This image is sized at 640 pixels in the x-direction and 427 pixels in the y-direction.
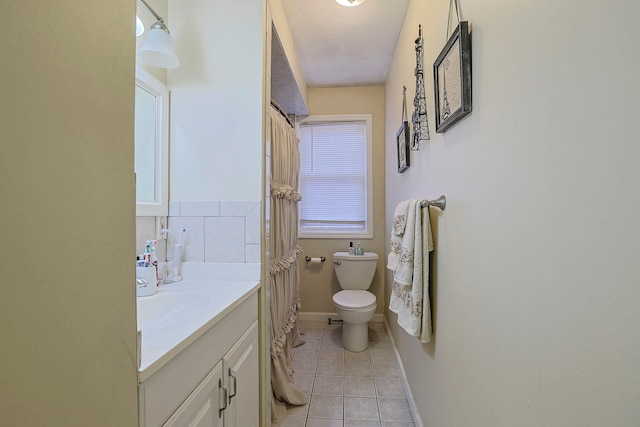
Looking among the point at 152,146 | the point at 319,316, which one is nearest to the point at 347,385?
the point at 319,316

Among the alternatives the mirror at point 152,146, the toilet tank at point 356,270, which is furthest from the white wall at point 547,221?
the toilet tank at point 356,270

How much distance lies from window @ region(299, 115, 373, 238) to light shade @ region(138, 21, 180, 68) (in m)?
1.92

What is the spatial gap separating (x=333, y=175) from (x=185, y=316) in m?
2.25

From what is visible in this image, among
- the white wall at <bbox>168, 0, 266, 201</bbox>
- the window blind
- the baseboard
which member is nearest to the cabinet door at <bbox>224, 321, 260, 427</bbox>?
the white wall at <bbox>168, 0, 266, 201</bbox>

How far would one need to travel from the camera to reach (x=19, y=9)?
0.33 meters

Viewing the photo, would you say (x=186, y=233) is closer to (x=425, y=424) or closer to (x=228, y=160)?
(x=228, y=160)

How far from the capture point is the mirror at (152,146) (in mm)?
1301

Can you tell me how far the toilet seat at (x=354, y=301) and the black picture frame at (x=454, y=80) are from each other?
1.54m

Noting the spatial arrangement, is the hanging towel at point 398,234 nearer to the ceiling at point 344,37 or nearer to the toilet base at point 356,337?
the toilet base at point 356,337

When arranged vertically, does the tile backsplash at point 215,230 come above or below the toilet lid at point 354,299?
above

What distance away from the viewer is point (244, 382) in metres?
1.14

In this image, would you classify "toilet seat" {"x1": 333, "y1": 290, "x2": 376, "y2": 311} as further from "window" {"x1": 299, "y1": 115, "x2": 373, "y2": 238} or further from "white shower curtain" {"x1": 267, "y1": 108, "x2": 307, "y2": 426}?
"window" {"x1": 299, "y1": 115, "x2": 373, "y2": 238}

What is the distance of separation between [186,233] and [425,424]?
1.54 metres

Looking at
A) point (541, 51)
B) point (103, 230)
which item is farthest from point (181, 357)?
point (541, 51)
